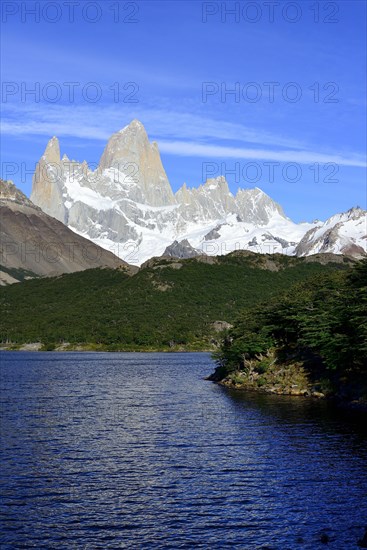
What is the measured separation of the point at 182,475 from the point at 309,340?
157 ft

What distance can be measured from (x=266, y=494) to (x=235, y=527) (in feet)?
21.1

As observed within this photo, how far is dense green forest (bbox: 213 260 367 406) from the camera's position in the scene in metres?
81.2

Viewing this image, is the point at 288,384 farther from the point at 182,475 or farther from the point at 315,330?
the point at 182,475

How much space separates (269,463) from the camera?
49.2 m

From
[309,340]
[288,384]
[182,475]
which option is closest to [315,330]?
[309,340]

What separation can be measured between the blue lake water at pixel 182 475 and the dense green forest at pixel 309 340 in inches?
265

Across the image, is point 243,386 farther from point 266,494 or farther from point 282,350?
point 266,494

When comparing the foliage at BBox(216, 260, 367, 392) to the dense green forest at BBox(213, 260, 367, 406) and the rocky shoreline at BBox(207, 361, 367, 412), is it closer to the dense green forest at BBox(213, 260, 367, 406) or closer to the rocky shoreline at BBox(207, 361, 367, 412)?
the dense green forest at BBox(213, 260, 367, 406)

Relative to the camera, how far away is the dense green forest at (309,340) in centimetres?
8125

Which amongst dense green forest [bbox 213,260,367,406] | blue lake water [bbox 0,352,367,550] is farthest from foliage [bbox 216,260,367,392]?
blue lake water [bbox 0,352,367,550]

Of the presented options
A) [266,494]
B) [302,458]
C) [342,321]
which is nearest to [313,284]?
[342,321]

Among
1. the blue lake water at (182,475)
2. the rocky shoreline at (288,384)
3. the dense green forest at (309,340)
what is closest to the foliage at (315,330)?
the dense green forest at (309,340)

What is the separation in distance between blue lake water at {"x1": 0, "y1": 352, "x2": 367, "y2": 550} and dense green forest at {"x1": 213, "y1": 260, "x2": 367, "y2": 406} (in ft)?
22.1

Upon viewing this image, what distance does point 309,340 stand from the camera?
9044cm
